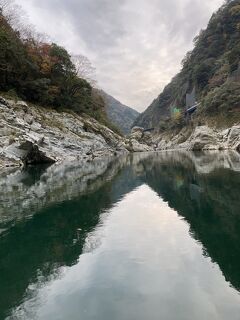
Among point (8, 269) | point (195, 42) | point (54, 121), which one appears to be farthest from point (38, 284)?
point (195, 42)

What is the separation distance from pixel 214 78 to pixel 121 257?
414 ft

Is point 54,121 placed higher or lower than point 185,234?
higher

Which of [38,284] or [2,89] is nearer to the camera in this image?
[38,284]

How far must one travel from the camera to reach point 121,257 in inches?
477

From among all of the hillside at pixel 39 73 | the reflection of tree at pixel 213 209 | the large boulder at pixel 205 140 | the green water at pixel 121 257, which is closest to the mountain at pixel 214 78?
the large boulder at pixel 205 140

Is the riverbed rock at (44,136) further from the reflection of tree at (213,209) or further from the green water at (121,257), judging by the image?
the green water at (121,257)

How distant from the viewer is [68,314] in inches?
321

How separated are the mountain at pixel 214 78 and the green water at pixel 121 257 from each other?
80.9 metres

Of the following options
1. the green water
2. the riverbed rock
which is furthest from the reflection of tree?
the riverbed rock

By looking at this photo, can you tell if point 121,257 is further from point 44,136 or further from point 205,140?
point 205,140

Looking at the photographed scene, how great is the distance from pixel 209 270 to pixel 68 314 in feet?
14.4

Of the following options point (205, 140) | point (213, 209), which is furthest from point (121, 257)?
point (205, 140)

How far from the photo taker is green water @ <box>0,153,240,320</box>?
27.8 feet

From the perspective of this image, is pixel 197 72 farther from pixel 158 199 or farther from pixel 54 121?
pixel 158 199
